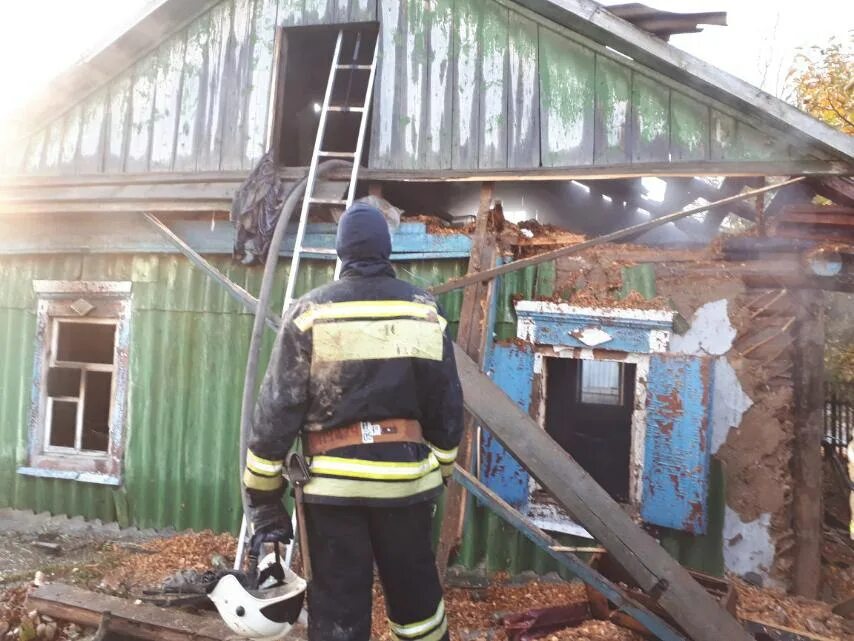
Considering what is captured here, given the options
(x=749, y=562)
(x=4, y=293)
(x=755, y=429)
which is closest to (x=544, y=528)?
(x=749, y=562)

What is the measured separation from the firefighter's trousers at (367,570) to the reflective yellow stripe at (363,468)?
6.3 inches

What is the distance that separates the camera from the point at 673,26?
4156mm

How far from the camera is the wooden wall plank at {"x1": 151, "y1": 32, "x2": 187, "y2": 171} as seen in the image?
5695 mm

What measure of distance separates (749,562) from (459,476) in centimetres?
250

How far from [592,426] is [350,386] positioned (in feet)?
21.7

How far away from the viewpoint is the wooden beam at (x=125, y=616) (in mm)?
3346

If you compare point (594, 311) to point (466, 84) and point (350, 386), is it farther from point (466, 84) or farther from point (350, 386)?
point (350, 386)

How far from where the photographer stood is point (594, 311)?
4.34 meters

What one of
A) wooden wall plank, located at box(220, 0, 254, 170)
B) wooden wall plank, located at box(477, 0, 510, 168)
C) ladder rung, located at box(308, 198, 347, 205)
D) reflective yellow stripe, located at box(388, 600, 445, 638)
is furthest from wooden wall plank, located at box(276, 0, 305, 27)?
reflective yellow stripe, located at box(388, 600, 445, 638)

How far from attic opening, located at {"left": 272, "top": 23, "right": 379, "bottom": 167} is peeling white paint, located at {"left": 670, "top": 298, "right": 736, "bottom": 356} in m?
3.40

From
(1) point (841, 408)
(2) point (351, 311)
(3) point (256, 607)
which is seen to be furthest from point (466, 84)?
(1) point (841, 408)

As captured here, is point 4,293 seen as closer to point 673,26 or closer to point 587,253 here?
point 587,253

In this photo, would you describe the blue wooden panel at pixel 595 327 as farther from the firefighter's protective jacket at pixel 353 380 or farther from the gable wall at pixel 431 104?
the firefighter's protective jacket at pixel 353 380

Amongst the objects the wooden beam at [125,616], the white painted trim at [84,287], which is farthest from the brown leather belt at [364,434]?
the white painted trim at [84,287]
